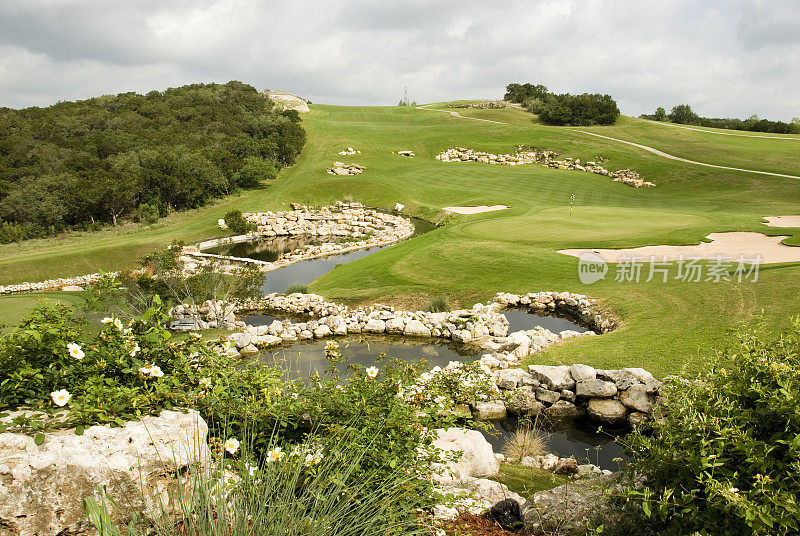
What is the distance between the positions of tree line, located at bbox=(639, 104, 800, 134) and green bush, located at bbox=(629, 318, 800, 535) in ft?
308

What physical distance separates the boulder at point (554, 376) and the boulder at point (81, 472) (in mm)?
8734

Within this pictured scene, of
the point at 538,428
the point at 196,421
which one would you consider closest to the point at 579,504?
the point at 196,421

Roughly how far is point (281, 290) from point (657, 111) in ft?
356

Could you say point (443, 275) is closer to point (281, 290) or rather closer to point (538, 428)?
point (281, 290)

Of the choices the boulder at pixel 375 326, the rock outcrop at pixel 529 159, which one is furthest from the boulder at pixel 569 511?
the rock outcrop at pixel 529 159

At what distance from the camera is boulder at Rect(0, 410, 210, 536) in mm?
3375

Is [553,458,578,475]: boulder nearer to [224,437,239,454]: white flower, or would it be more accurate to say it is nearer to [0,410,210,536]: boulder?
[224,437,239,454]: white flower

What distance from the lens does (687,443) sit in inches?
148

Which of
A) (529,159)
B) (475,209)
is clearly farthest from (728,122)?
(475,209)

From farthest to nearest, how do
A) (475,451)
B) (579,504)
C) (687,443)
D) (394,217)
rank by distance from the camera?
(394,217) → (475,451) → (579,504) → (687,443)

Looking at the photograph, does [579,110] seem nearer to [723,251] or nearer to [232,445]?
[723,251]

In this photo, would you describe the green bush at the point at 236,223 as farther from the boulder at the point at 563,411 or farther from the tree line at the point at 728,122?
the tree line at the point at 728,122

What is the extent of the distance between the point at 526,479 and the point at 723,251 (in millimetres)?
17490

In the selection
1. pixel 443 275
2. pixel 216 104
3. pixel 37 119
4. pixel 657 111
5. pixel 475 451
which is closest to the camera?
pixel 475 451
